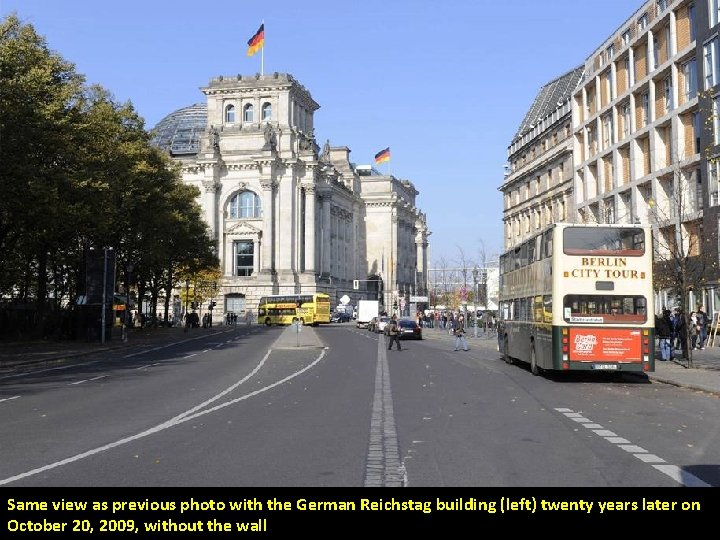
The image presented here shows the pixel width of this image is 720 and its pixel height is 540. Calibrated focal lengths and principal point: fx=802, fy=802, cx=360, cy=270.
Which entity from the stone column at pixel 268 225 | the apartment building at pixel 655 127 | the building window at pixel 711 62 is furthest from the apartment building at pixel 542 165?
the stone column at pixel 268 225

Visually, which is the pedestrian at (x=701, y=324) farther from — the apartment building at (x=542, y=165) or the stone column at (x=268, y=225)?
the stone column at (x=268, y=225)

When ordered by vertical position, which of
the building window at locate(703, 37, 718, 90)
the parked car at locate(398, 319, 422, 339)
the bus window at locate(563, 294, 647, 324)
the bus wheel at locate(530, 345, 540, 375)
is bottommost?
the bus wheel at locate(530, 345, 540, 375)

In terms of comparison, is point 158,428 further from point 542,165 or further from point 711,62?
point 542,165

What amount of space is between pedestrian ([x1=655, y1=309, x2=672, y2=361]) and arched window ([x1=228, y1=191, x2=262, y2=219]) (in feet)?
273

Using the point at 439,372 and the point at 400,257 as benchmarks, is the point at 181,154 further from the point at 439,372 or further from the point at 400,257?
the point at 439,372

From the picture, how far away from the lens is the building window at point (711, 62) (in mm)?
41406

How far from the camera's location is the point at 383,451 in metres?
9.56

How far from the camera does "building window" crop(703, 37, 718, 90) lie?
41.4 metres

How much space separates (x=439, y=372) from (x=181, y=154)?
4029 inches

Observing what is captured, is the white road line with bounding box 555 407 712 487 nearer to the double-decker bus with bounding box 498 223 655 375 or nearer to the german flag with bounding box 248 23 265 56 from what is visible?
the double-decker bus with bounding box 498 223 655 375

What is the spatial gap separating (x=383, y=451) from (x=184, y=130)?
121085 millimetres

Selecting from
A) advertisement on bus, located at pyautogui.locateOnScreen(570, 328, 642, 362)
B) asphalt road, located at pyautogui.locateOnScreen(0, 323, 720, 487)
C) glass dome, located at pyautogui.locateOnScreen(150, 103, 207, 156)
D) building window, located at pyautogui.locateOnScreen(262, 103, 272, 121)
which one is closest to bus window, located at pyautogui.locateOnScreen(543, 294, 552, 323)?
advertisement on bus, located at pyautogui.locateOnScreen(570, 328, 642, 362)
